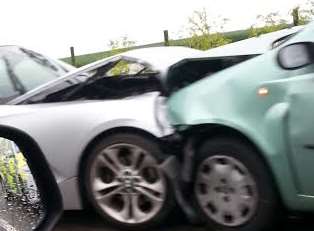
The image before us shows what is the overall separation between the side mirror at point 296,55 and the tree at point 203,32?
7880mm

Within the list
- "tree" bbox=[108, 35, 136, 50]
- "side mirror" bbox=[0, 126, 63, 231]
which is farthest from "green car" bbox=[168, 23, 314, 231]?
"tree" bbox=[108, 35, 136, 50]

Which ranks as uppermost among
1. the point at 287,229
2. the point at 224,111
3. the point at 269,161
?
the point at 224,111

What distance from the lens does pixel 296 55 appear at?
385 centimetres

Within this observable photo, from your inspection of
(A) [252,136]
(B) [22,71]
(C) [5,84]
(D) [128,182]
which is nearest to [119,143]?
(D) [128,182]

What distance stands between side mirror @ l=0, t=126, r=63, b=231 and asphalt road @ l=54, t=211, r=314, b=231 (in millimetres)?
2386

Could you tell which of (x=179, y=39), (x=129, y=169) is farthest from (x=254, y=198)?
(x=179, y=39)

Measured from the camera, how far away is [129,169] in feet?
15.2

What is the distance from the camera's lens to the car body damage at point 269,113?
3.70 metres

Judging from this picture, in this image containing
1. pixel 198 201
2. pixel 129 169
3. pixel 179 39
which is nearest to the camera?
pixel 198 201

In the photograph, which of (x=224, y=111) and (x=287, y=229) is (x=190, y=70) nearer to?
(x=224, y=111)

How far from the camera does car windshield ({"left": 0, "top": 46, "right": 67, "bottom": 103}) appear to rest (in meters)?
6.00

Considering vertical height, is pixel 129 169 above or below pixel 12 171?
below

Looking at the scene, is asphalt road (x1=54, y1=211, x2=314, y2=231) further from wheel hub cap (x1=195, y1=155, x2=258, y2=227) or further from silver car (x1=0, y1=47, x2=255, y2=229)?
wheel hub cap (x1=195, y1=155, x2=258, y2=227)

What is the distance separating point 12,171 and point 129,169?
2.50 meters
